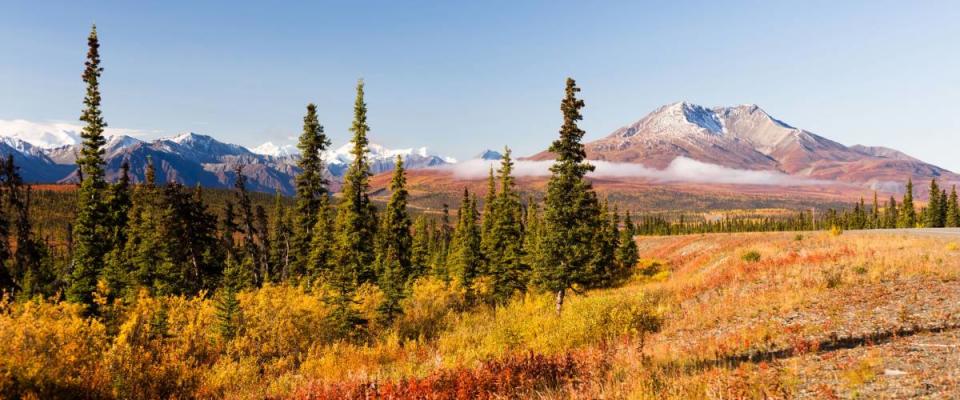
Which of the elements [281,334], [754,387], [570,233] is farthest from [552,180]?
[754,387]


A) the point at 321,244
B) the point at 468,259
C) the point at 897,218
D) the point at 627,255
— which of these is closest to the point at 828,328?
→ the point at 468,259

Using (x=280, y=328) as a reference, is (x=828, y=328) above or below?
above

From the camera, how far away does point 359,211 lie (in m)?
29.3

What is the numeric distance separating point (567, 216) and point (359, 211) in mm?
13382

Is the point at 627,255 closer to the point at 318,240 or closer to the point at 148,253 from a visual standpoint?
the point at 318,240

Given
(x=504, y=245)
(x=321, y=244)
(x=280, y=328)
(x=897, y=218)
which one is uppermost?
(x=321, y=244)

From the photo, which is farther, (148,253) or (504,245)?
(504,245)

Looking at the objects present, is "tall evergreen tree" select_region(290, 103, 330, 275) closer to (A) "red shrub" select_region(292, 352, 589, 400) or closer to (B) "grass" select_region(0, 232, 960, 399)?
(B) "grass" select_region(0, 232, 960, 399)

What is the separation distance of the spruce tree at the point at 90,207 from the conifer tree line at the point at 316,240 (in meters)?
0.06

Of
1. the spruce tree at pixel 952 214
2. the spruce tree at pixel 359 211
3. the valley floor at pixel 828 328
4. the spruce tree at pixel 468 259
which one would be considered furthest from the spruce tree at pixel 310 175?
the spruce tree at pixel 952 214

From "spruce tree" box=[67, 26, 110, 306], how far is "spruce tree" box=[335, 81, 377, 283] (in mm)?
11190

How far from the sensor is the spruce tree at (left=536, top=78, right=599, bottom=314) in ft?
74.7

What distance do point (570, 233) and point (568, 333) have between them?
30.4 feet

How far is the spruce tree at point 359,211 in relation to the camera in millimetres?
28188
